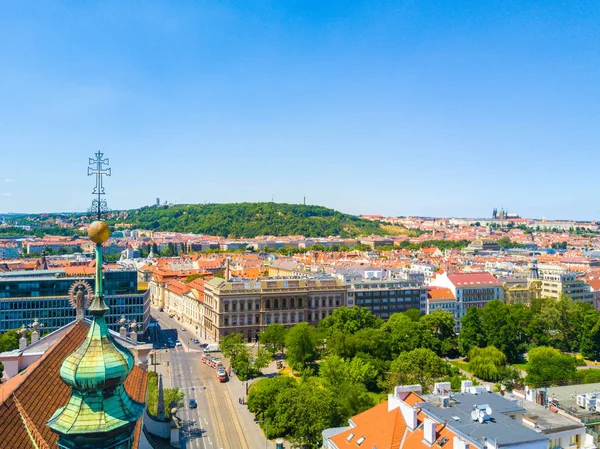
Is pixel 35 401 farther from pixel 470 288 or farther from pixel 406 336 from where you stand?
pixel 470 288

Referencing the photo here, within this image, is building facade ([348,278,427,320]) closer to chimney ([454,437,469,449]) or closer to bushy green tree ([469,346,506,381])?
bushy green tree ([469,346,506,381])

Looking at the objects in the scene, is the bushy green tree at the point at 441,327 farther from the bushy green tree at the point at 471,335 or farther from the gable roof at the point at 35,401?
the gable roof at the point at 35,401

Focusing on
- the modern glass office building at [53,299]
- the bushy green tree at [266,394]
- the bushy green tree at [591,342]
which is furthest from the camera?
the modern glass office building at [53,299]

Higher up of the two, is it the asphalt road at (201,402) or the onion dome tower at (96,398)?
the onion dome tower at (96,398)

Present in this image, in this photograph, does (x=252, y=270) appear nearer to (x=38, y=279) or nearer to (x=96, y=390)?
(x=38, y=279)

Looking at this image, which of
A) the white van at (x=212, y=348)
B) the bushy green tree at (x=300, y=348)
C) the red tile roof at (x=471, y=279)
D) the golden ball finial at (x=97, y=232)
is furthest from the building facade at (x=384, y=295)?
the golden ball finial at (x=97, y=232)

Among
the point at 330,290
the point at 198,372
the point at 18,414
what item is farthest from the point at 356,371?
the point at 18,414

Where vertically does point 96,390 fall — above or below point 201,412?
above
